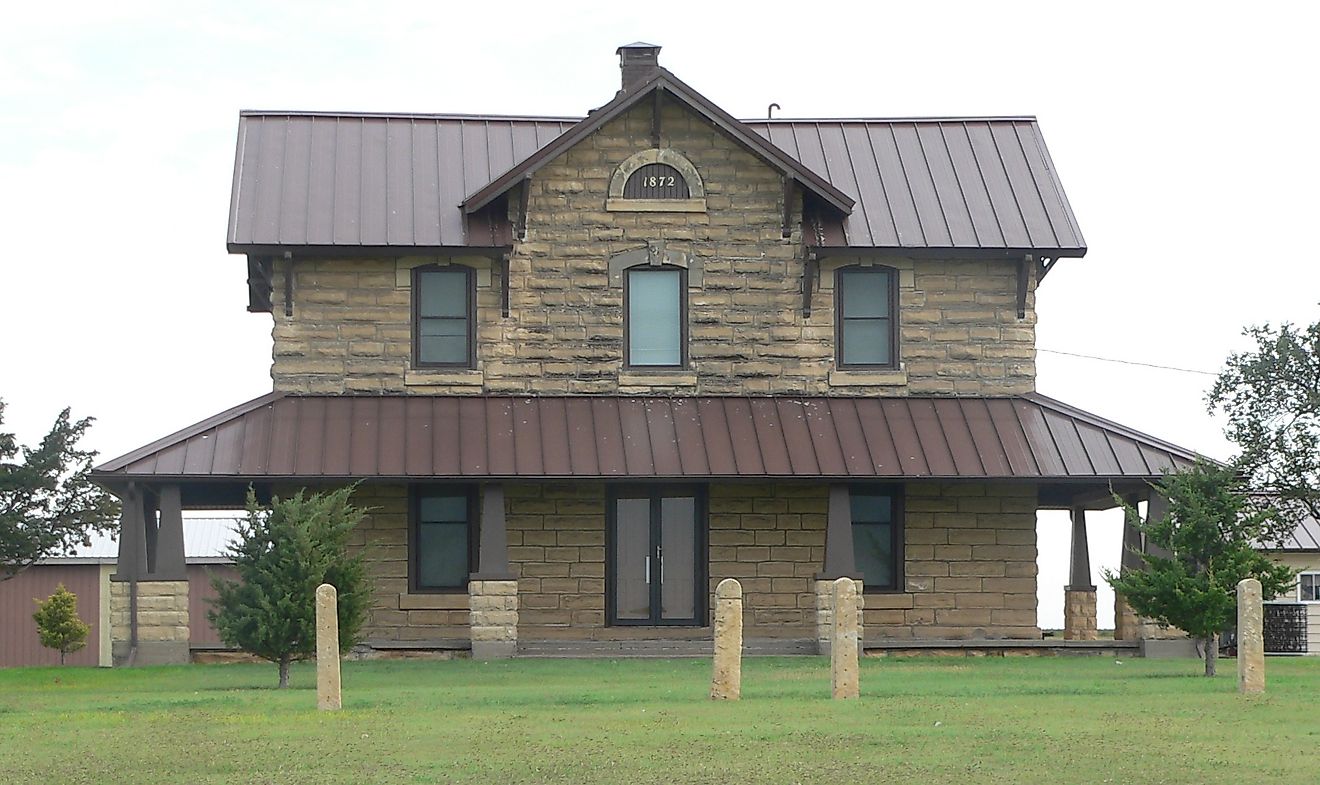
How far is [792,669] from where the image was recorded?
2584cm

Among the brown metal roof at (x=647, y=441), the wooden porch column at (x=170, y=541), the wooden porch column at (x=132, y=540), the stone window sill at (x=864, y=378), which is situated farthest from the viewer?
the stone window sill at (x=864, y=378)

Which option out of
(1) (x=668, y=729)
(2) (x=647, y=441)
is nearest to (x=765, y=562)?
(2) (x=647, y=441)

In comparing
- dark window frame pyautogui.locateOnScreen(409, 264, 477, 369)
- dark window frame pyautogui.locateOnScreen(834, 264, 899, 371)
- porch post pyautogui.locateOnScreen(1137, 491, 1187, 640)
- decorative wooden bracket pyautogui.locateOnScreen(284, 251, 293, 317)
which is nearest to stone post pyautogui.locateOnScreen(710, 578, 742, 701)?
porch post pyautogui.locateOnScreen(1137, 491, 1187, 640)

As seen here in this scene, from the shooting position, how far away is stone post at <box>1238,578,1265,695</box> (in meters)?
20.8

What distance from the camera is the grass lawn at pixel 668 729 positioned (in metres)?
15.0

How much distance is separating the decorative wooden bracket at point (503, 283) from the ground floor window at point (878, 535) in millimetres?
5812

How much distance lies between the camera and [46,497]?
37781mm

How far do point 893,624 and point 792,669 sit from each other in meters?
5.33

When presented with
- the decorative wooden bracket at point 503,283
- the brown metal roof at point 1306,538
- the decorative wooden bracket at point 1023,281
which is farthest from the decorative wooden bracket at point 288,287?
the brown metal roof at point 1306,538

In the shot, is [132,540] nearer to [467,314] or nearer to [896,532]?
[467,314]

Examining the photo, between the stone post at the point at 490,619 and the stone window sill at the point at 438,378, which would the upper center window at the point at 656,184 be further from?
the stone post at the point at 490,619

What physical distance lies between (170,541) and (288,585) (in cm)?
592

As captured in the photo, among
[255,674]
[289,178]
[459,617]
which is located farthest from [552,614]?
[289,178]

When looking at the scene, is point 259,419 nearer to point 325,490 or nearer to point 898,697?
point 325,490
